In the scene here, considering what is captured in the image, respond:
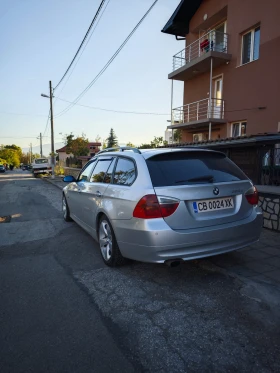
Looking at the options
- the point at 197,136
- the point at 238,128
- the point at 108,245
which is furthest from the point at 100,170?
the point at 197,136

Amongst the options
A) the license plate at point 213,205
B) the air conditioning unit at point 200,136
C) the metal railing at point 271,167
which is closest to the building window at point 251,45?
the air conditioning unit at point 200,136

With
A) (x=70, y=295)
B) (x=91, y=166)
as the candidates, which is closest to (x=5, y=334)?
(x=70, y=295)

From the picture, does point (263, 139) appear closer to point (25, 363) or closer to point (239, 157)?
point (239, 157)

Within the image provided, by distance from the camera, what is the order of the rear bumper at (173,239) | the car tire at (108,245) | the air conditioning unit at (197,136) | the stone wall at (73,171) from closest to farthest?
the rear bumper at (173,239) → the car tire at (108,245) → the air conditioning unit at (197,136) → the stone wall at (73,171)

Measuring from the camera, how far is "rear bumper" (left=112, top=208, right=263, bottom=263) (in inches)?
115

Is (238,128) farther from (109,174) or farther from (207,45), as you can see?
(109,174)

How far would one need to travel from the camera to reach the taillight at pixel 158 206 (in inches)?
116

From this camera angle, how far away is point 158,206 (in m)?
2.94

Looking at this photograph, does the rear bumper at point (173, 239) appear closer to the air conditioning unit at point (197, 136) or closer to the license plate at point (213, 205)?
the license plate at point (213, 205)

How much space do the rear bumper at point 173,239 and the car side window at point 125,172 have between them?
0.54 metres

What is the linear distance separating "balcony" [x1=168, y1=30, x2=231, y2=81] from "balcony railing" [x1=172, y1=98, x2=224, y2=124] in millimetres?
1771

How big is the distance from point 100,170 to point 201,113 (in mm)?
12116

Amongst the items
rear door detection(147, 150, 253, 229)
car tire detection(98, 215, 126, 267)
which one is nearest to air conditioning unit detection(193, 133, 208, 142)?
rear door detection(147, 150, 253, 229)

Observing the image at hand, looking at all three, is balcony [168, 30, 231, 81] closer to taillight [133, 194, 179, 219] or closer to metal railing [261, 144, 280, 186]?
metal railing [261, 144, 280, 186]
